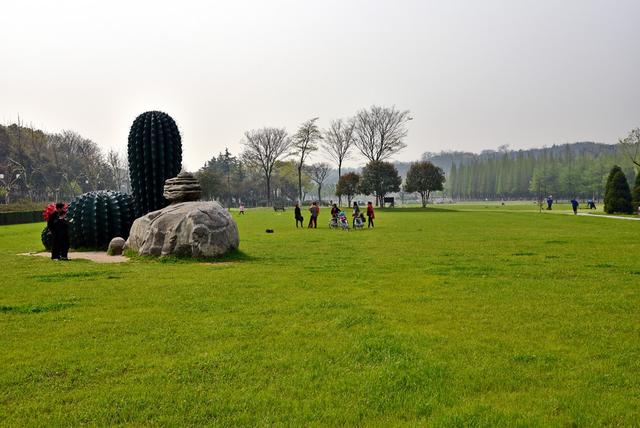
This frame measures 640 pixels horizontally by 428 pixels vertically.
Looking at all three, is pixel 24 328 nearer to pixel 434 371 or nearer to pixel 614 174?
pixel 434 371

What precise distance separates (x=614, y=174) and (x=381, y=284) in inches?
1767

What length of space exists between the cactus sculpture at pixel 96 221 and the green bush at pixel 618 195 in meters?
44.1

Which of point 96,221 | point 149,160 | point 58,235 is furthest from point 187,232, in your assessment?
point 96,221

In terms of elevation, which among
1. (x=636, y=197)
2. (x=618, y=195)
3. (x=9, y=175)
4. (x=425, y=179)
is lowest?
(x=636, y=197)

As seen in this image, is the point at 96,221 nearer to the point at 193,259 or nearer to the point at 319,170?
the point at 193,259

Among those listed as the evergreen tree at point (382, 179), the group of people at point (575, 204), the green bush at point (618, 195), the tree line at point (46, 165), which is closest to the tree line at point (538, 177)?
the group of people at point (575, 204)

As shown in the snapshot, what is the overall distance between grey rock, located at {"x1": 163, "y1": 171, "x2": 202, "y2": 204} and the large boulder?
1064mm

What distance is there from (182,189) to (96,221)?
A: 4.38 m

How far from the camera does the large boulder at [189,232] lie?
14477mm

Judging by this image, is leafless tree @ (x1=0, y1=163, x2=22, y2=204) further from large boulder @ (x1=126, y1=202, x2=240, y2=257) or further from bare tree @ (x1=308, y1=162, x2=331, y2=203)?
large boulder @ (x1=126, y1=202, x2=240, y2=257)

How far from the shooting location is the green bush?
4531 cm

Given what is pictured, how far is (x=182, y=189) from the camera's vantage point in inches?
652

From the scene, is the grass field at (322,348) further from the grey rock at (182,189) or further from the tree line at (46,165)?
the tree line at (46,165)

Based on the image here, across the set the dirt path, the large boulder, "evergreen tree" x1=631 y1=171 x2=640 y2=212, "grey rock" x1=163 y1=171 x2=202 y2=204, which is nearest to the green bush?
"evergreen tree" x1=631 y1=171 x2=640 y2=212
